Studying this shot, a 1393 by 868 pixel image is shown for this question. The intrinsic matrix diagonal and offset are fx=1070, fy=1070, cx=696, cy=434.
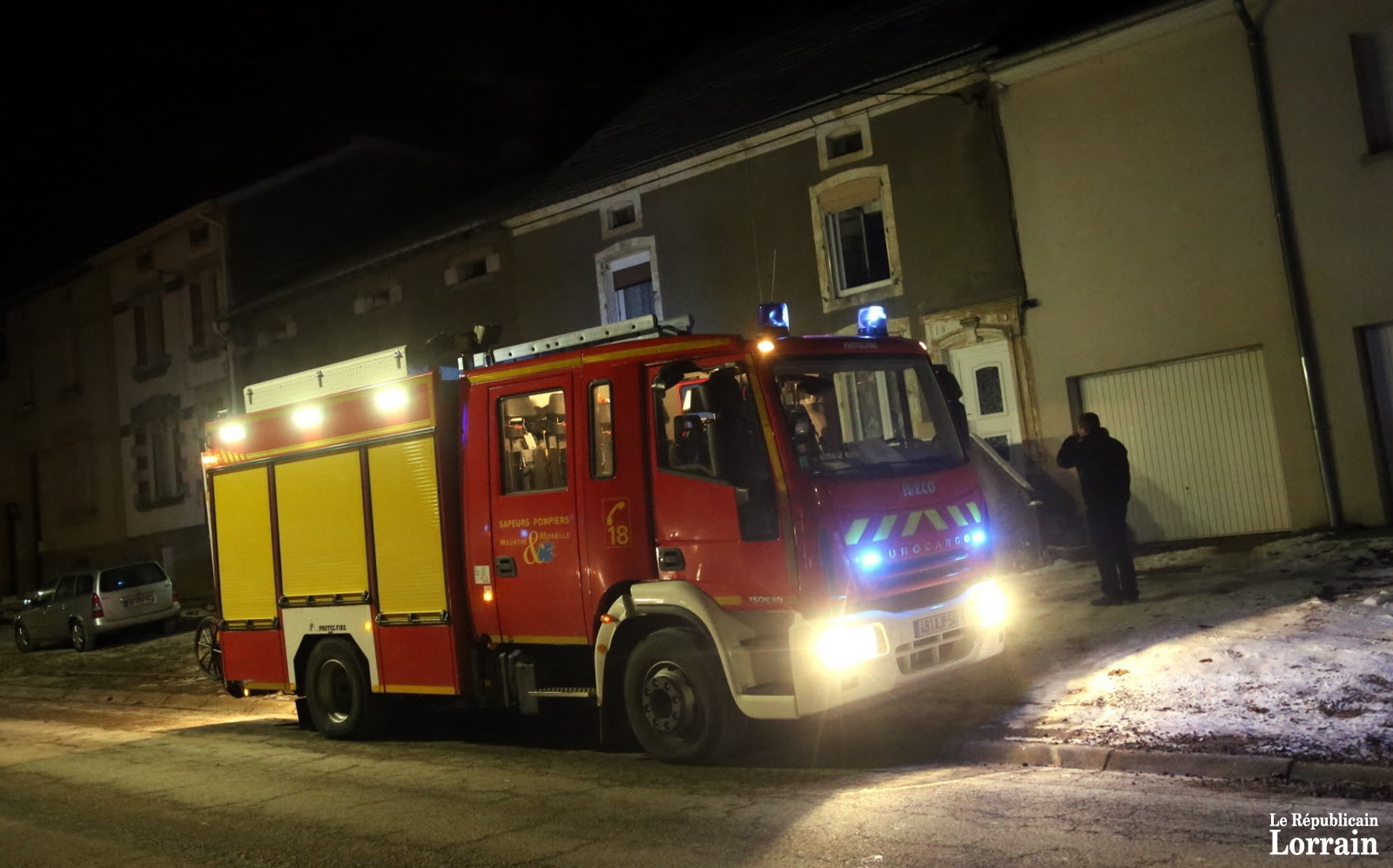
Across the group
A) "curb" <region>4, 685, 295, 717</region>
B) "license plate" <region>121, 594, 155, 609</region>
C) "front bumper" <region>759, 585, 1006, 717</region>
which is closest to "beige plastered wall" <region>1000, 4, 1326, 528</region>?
"front bumper" <region>759, 585, 1006, 717</region>

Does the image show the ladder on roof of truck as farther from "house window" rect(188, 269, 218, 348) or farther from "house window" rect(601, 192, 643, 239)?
"house window" rect(188, 269, 218, 348)

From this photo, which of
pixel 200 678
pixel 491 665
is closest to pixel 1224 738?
pixel 491 665

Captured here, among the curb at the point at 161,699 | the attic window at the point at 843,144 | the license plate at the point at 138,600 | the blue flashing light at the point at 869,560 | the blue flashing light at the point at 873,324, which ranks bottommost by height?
the curb at the point at 161,699

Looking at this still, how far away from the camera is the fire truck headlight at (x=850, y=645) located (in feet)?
20.4

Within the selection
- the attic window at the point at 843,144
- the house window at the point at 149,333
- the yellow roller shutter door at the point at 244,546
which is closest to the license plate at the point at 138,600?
the house window at the point at 149,333

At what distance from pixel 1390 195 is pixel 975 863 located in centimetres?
1047

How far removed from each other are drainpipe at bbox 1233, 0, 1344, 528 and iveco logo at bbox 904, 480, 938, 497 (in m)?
7.41

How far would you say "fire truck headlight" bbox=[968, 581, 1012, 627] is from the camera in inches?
279

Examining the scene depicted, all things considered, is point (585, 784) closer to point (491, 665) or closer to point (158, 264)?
point (491, 665)

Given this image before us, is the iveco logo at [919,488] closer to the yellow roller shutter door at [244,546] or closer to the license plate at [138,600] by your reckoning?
the yellow roller shutter door at [244,546]

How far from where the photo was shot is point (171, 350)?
91.6ft

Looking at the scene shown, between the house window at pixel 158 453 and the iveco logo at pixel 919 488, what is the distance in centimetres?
2489

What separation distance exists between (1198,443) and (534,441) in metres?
9.00

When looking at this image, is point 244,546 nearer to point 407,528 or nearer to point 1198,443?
point 407,528
